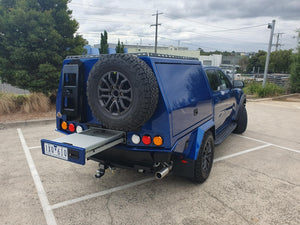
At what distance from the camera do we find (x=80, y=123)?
10.5ft

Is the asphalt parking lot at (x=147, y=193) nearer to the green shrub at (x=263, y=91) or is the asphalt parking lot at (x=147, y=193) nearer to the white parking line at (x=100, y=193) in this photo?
the white parking line at (x=100, y=193)

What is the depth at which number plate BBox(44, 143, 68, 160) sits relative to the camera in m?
2.45

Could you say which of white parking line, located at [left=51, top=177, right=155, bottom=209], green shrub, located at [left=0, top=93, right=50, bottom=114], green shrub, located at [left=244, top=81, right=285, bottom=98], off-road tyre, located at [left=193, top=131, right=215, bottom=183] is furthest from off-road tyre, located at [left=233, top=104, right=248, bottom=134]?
green shrub, located at [left=244, top=81, right=285, bottom=98]

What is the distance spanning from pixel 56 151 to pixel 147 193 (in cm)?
144

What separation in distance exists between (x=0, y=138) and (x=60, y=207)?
3.78 meters

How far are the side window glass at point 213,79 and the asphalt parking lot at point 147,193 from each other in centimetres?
145

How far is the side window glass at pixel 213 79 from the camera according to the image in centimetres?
406

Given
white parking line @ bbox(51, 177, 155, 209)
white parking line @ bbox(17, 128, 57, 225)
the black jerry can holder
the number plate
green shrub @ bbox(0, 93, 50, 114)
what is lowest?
white parking line @ bbox(17, 128, 57, 225)

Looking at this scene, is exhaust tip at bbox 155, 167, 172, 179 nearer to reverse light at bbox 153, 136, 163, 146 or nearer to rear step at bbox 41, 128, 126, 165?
reverse light at bbox 153, 136, 163, 146

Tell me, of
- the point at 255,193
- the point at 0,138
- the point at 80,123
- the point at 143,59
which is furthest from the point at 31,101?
the point at 255,193

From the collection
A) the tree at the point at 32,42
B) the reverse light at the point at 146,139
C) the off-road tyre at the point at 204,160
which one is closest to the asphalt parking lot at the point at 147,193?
the off-road tyre at the point at 204,160

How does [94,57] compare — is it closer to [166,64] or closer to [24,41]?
[166,64]

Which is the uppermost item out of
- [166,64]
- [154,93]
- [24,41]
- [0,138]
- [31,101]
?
[24,41]

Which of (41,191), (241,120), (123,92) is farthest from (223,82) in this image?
(41,191)
